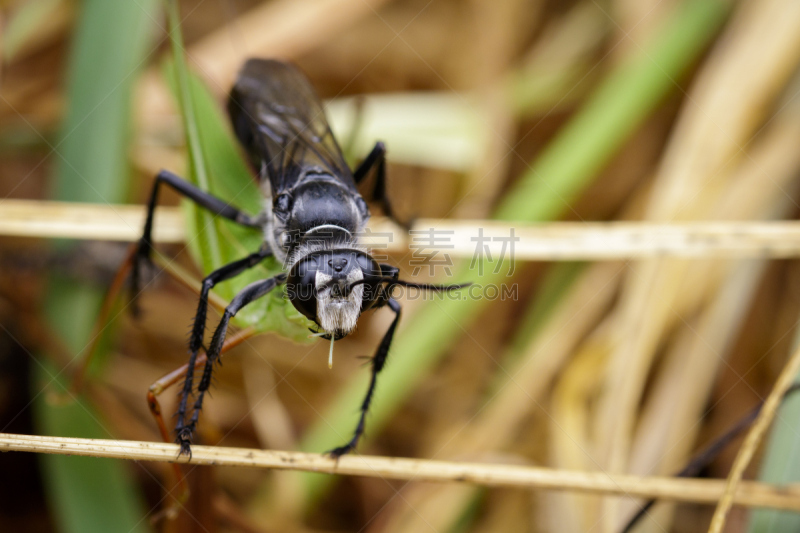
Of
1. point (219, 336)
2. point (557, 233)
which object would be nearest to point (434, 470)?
point (219, 336)

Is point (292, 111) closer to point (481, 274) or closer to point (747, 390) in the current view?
point (481, 274)

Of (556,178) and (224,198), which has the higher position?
(556,178)

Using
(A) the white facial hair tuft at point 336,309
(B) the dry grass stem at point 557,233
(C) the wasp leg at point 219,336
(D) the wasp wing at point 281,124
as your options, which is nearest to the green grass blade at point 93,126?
(B) the dry grass stem at point 557,233

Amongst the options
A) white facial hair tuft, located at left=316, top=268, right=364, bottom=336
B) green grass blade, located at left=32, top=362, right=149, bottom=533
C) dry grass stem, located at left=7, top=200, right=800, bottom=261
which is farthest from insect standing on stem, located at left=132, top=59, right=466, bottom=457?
green grass blade, located at left=32, top=362, right=149, bottom=533

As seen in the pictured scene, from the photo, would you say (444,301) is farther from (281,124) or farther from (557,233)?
(281,124)

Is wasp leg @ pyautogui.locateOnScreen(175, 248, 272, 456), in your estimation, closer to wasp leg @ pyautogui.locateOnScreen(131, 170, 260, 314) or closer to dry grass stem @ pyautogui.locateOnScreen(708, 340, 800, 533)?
wasp leg @ pyautogui.locateOnScreen(131, 170, 260, 314)

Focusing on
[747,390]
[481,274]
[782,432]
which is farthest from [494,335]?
[782,432]

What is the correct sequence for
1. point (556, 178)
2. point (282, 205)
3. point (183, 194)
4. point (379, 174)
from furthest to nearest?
point (556, 178) → point (379, 174) → point (282, 205) → point (183, 194)

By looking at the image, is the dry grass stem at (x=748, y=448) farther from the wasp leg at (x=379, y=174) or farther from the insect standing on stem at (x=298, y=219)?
the wasp leg at (x=379, y=174)
